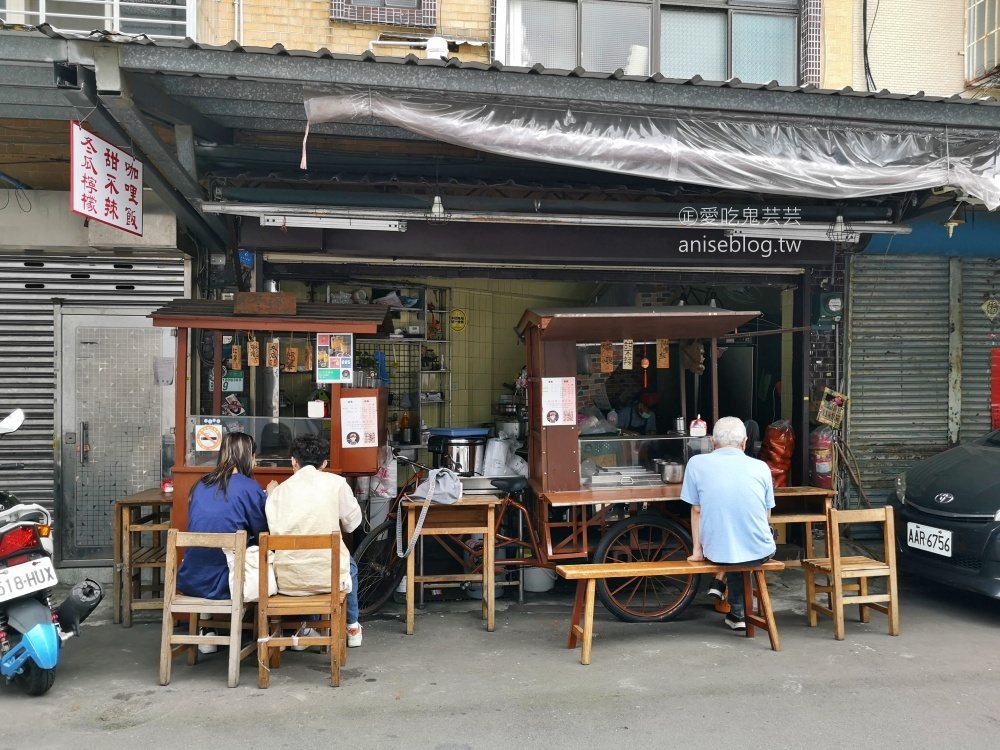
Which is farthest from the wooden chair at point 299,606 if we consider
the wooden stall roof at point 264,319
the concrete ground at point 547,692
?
the wooden stall roof at point 264,319

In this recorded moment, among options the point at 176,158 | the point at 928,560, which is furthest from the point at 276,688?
the point at 928,560

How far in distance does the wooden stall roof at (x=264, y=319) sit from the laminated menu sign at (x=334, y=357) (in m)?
0.15

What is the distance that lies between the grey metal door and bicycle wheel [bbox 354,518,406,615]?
267cm

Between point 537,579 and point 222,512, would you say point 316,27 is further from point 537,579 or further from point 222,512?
point 537,579

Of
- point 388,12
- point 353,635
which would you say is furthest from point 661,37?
point 353,635

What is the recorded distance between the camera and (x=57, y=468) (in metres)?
7.88

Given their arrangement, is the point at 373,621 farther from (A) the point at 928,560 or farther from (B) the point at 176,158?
(A) the point at 928,560

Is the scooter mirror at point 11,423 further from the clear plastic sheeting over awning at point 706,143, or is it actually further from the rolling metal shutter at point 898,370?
the rolling metal shutter at point 898,370

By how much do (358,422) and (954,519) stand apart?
4796 millimetres

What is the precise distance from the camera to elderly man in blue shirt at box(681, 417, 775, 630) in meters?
5.61

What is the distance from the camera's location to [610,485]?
272 inches

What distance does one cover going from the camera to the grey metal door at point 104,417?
7.91m

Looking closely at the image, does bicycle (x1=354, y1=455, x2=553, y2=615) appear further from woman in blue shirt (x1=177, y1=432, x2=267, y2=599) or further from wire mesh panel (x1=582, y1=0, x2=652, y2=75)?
wire mesh panel (x1=582, y1=0, x2=652, y2=75)

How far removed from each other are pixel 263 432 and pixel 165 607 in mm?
1678
